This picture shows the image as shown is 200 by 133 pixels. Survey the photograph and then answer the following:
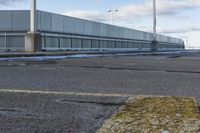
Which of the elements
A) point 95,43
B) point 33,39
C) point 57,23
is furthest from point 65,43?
point 33,39

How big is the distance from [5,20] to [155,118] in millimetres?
50892

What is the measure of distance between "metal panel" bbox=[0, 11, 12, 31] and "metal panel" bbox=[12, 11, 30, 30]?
466 millimetres

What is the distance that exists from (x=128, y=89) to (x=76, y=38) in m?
54.5

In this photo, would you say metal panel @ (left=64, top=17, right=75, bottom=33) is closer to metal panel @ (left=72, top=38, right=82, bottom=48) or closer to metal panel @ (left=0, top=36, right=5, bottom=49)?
metal panel @ (left=72, top=38, right=82, bottom=48)

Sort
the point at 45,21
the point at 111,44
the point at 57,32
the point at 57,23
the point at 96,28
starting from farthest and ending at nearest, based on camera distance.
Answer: the point at 111,44 < the point at 96,28 < the point at 57,23 < the point at 57,32 < the point at 45,21

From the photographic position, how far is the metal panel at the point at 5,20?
53.9 metres

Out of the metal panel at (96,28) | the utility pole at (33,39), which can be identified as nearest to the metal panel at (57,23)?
the metal panel at (96,28)

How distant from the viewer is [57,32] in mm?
57250

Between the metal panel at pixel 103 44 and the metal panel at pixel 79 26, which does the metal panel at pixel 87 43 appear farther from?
the metal panel at pixel 103 44

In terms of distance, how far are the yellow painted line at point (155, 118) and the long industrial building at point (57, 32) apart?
91.8 feet

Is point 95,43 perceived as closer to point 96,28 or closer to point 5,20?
point 96,28

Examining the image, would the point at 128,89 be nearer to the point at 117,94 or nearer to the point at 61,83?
the point at 117,94

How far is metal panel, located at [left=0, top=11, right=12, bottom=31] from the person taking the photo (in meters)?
53.9

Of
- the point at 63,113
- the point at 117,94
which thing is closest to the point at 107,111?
the point at 63,113
